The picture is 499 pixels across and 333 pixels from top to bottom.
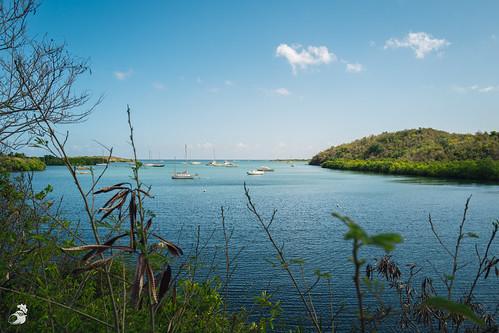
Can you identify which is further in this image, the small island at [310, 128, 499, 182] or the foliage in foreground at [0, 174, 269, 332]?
the small island at [310, 128, 499, 182]

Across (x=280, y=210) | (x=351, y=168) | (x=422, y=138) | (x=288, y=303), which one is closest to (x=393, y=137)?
(x=422, y=138)

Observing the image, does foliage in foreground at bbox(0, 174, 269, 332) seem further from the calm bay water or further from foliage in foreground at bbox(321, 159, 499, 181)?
foliage in foreground at bbox(321, 159, 499, 181)

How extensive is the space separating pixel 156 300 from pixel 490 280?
38.8ft

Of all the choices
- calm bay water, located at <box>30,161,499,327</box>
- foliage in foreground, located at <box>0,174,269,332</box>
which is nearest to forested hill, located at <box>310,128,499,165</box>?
calm bay water, located at <box>30,161,499,327</box>

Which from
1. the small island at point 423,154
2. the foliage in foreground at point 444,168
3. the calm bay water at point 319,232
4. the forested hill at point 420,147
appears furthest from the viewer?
the forested hill at point 420,147

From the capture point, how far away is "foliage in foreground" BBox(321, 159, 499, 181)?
46.3 metres

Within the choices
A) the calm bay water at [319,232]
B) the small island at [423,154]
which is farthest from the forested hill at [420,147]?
the calm bay water at [319,232]

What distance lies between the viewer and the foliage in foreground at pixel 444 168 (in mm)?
46344

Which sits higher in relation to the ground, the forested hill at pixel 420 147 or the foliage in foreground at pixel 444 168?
the forested hill at pixel 420 147

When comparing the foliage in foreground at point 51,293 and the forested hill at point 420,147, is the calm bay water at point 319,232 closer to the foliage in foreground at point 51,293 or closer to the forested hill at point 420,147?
the foliage in foreground at point 51,293

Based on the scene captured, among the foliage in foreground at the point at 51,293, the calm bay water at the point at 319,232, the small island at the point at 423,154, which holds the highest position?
the small island at the point at 423,154

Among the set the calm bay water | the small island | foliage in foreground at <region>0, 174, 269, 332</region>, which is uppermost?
the small island

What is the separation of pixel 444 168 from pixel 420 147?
31824 millimetres

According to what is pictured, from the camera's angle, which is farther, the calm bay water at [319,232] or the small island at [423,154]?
the small island at [423,154]
